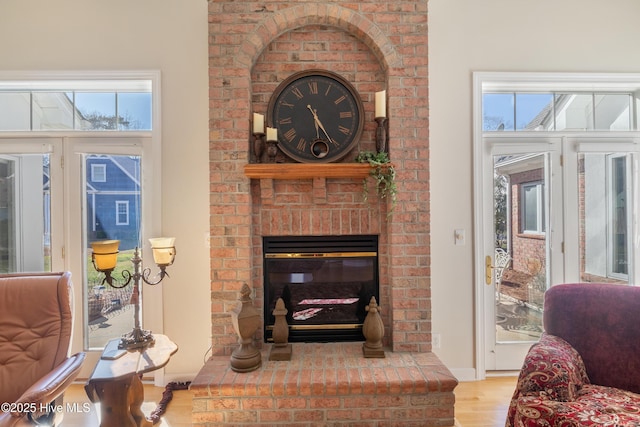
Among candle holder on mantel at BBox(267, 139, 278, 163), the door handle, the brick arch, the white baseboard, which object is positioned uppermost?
the brick arch

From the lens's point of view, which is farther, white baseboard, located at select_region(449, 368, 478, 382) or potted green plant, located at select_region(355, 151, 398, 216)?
white baseboard, located at select_region(449, 368, 478, 382)

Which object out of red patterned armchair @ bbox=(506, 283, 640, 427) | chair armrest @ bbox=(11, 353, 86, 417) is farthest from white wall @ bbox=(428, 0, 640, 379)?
chair armrest @ bbox=(11, 353, 86, 417)

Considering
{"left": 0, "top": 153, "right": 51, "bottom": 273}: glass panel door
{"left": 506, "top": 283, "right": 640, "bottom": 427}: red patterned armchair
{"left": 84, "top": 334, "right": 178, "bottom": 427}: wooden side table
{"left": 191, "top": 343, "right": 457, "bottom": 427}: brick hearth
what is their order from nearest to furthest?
1. {"left": 506, "top": 283, "right": 640, "bottom": 427}: red patterned armchair
2. {"left": 84, "top": 334, "right": 178, "bottom": 427}: wooden side table
3. {"left": 191, "top": 343, "right": 457, "bottom": 427}: brick hearth
4. {"left": 0, "top": 153, "right": 51, "bottom": 273}: glass panel door

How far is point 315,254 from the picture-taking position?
238 centimetres

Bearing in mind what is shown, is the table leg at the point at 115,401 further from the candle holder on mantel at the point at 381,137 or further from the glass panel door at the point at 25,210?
the candle holder on mantel at the point at 381,137

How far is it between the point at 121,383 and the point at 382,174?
1956 millimetres

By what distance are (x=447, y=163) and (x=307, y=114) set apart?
119cm

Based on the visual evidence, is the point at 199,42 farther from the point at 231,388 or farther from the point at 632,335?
the point at 632,335

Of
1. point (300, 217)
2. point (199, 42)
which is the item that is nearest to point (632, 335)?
point (300, 217)

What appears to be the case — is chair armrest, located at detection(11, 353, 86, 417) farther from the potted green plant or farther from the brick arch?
the brick arch

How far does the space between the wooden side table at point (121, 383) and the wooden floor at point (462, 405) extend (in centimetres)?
47

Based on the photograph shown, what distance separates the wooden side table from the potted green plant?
5.48 ft

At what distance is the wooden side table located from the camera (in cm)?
150

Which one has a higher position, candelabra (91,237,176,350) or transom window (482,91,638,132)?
transom window (482,91,638,132)
